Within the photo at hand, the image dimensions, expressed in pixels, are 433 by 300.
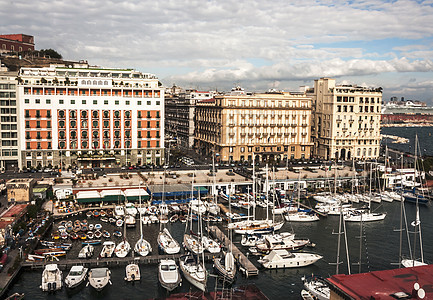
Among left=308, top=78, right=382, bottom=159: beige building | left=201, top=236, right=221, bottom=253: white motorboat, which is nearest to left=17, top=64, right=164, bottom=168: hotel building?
left=308, top=78, right=382, bottom=159: beige building

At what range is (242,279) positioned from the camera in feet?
143

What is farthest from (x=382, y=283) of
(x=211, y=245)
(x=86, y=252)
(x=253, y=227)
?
(x=253, y=227)

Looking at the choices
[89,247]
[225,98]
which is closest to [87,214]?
[89,247]

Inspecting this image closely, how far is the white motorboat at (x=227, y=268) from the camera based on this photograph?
42.1 meters

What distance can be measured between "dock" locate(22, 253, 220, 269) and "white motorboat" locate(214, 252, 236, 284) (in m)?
3.66

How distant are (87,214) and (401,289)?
5083cm

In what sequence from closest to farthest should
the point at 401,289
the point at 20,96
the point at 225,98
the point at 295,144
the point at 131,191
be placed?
the point at 401,289 < the point at 131,191 < the point at 20,96 < the point at 225,98 < the point at 295,144

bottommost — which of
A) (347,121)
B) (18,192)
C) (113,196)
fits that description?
(113,196)

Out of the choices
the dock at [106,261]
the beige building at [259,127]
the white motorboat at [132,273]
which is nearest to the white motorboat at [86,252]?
the dock at [106,261]

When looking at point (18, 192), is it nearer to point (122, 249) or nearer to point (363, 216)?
point (122, 249)

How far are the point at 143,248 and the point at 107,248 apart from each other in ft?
14.1

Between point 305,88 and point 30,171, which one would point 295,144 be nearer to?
point 305,88

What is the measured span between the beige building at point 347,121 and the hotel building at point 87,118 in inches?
1743

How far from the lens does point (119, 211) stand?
2506 inches
